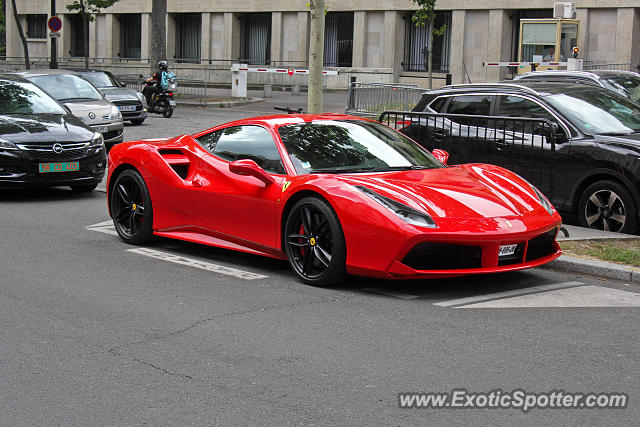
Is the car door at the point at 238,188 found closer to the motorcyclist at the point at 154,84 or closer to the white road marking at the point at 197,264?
the white road marking at the point at 197,264

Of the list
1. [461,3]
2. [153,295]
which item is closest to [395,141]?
[153,295]

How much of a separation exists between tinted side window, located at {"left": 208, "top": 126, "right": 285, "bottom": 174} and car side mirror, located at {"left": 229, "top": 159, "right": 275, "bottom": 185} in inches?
5.5

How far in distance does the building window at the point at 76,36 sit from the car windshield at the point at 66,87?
125 ft

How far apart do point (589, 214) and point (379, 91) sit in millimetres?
9691

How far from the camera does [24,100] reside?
13.5 m

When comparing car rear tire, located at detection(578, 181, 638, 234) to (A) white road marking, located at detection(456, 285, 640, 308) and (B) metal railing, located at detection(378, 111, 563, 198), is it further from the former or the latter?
(A) white road marking, located at detection(456, 285, 640, 308)

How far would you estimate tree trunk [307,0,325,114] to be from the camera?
42.0ft

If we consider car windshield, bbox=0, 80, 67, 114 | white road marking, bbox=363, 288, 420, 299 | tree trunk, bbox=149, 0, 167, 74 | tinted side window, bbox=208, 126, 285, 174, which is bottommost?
white road marking, bbox=363, 288, 420, 299

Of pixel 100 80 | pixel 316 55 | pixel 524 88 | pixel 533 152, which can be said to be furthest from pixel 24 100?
pixel 100 80

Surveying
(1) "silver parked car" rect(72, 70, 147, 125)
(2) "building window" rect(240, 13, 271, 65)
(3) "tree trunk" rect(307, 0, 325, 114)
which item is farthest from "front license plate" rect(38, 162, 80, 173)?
(2) "building window" rect(240, 13, 271, 65)

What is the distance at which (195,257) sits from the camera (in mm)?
8664

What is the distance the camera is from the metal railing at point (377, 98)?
62.5 ft

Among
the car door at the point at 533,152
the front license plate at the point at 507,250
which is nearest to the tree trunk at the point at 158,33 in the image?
the car door at the point at 533,152

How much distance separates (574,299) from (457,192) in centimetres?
121
